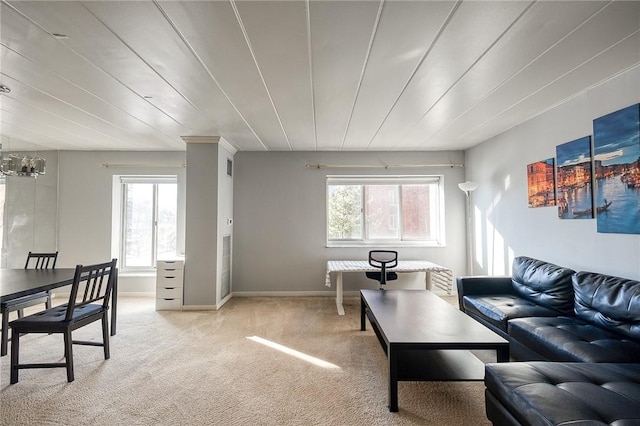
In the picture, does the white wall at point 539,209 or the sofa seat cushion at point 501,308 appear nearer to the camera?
the white wall at point 539,209

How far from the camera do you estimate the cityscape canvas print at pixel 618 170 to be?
87.4 inches

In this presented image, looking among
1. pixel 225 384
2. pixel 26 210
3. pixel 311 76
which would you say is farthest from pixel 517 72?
pixel 26 210

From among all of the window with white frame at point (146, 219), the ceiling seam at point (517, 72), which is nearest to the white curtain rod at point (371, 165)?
the ceiling seam at point (517, 72)

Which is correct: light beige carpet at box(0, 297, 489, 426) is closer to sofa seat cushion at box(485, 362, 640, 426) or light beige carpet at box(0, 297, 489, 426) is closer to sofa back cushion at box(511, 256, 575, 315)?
sofa seat cushion at box(485, 362, 640, 426)

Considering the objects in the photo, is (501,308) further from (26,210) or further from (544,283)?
(26,210)

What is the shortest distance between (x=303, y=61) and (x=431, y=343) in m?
2.14

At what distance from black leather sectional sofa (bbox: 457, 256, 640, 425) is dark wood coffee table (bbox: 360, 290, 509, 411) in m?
0.26

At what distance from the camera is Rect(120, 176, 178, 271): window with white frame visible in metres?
4.90

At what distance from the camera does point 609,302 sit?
212 centimetres

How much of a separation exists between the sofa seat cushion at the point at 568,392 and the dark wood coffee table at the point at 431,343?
29cm

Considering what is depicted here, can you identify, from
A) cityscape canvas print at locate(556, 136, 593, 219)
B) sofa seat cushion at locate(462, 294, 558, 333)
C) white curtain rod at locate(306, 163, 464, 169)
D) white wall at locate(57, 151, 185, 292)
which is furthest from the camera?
white curtain rod at locate(306, 163, 464, 169)

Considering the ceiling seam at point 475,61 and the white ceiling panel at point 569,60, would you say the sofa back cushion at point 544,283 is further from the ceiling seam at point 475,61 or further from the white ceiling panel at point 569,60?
the ceiling seam at point 475,61

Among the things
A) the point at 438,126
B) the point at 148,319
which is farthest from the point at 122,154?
the point at 438,126

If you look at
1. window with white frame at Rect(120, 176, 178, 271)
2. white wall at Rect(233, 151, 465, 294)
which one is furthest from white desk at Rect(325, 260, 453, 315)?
window with white frame at Rect(120, 176, 178, 271)
